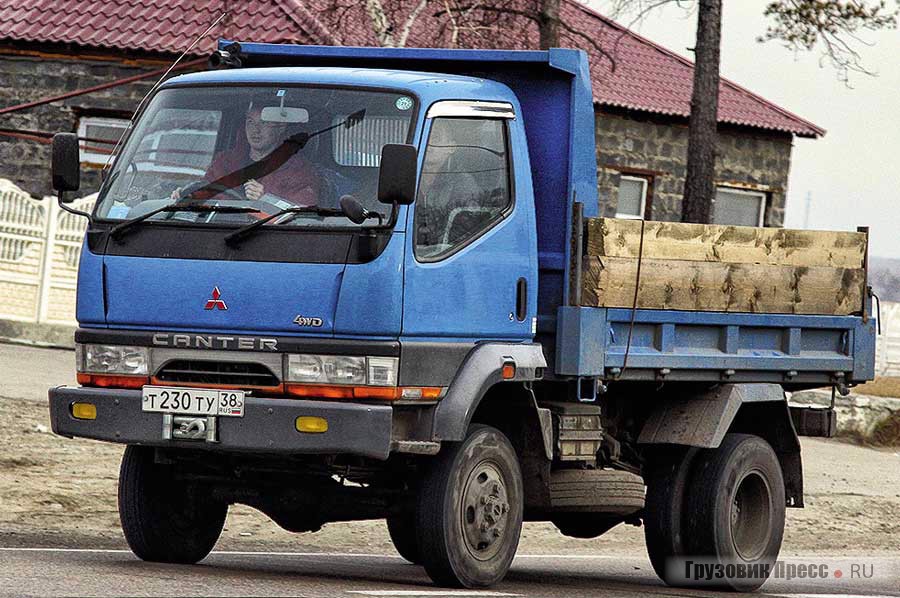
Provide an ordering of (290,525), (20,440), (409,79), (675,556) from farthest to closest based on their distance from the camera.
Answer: (20,440) → (675,556) → (290,525) → (409,79)

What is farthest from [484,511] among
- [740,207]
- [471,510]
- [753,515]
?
[740,207]

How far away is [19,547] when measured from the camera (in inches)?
383

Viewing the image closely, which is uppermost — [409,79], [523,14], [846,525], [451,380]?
[523,14]

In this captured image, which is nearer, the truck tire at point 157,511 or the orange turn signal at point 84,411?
the orange turn signal at point 84,411

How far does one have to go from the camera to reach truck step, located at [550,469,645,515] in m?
9.48

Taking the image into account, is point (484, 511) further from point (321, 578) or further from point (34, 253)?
point (34, 253)

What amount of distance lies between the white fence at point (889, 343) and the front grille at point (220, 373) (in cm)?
2016

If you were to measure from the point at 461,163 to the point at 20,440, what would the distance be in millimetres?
7032

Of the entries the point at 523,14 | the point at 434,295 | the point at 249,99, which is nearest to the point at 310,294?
the point at 434,295

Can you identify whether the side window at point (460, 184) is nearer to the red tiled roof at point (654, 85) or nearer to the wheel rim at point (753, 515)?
the wheel rim at point (753, 515)

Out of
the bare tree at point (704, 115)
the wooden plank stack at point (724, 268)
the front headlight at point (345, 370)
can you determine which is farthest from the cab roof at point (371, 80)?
the bare tree at point (704, 115)

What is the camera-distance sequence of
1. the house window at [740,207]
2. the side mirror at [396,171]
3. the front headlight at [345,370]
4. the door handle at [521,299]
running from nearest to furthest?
the side mirror at [396,171], the front headlight at [345,370], the door handle at [521,299], the house window at [740,207]

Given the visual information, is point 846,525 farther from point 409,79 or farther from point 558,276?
point 409,79

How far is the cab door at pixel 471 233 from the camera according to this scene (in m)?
8.27
